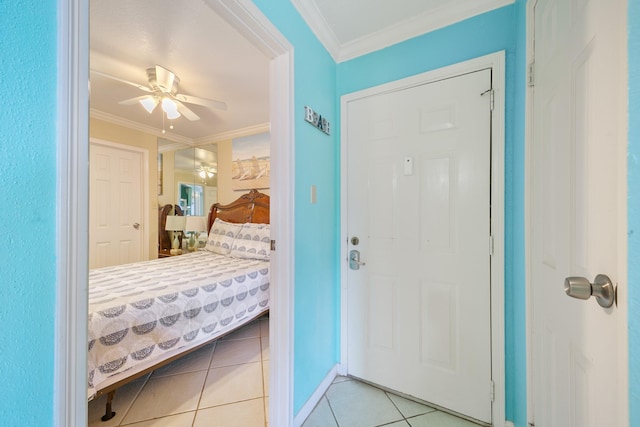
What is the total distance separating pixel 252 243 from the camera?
2910 mm

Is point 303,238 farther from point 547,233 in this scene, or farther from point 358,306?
point 547,233

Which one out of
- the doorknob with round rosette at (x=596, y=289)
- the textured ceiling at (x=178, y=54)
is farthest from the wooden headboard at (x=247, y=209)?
the doorknob with round rosette at (x=596, y=289)

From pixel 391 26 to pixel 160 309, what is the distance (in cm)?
243

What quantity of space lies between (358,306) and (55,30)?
1.79 meters

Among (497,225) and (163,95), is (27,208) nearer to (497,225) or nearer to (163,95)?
(497,225)

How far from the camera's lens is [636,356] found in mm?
452

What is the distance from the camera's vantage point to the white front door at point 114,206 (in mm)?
3188

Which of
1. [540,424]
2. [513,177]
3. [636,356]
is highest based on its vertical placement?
[513,177]

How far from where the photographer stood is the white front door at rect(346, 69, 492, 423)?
132cm

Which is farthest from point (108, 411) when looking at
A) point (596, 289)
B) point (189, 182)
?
point (189, 182)

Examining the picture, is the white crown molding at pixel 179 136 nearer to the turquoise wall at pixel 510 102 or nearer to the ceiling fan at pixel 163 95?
the ceiling fan at pixel 163 95

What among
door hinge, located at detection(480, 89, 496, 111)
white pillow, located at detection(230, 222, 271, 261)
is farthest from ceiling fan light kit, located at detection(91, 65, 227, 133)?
door hinge, located at detection(480, 89, 496, 111)

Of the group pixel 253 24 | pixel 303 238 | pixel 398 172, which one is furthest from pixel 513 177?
pixel 253 24

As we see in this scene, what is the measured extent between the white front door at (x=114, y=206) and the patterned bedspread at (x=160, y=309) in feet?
4.21
